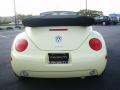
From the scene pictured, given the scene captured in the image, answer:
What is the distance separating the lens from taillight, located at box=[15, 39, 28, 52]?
18.6 ft

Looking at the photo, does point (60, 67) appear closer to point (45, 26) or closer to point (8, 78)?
point (45, 26)

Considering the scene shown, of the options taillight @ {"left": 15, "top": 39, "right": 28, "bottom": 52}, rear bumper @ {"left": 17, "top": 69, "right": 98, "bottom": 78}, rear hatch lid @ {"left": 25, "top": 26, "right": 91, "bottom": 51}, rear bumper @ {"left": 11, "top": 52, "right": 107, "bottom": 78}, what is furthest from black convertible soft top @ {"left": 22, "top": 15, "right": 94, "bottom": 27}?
rear bumper @ {"left": 17, "top": 69, "right": 98, "bottom": 78}

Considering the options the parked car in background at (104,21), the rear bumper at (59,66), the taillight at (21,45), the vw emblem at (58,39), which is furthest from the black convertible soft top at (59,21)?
the parked car in background at (104,21)

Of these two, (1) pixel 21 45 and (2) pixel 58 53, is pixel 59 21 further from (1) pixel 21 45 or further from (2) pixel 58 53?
(1) pixel 21 45

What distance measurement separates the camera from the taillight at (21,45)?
Answer: 5.68 meters

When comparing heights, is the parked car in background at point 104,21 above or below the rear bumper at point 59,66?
below

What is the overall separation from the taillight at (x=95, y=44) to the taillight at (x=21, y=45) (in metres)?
1.14

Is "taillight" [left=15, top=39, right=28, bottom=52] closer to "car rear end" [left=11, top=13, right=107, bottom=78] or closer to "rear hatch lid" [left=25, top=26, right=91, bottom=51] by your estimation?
"car rear end" [left=11, top=13, right=107, bottom=78]

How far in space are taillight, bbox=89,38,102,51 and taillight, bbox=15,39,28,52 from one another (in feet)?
3.75

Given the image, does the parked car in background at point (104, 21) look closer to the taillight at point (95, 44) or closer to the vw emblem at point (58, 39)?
the taillight at point (95, 44)

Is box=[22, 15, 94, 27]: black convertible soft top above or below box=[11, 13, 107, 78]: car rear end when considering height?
above

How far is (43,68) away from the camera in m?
5.45

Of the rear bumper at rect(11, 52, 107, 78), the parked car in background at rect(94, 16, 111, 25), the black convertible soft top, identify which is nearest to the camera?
the rear bumper at rect(11, 52, 107, 78)

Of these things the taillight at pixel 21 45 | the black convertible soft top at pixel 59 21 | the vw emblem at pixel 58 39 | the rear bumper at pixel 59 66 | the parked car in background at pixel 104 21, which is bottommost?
the parked car in background at pixel 104 21
